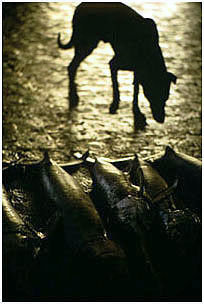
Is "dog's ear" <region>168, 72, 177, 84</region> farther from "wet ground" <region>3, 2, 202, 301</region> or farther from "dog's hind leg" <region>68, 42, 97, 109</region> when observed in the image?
"dog's hind leg" <region>68, 42, 97, 109</region>

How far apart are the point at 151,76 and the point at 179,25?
3.39m

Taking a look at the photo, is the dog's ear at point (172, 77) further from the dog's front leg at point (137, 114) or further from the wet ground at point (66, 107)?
the dog's front leg at point (137, 114)

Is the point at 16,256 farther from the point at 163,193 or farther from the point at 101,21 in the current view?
the point at 101,21

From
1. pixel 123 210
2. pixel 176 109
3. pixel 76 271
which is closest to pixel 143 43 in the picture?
pixel 176 109

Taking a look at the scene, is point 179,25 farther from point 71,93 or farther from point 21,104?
point 21,104

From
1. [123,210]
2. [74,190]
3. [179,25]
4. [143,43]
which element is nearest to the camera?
[123,210]

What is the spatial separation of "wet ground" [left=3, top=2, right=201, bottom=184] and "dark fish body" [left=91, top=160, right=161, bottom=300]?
113 centimetres

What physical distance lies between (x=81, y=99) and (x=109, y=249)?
3.58 metres

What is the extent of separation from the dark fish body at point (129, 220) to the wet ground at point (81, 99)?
1126 millimetres

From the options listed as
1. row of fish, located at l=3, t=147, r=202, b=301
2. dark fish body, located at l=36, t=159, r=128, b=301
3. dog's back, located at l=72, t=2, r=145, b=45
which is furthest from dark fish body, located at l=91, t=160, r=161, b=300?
dog's back, located at l=72, t=2, r=145, b=45

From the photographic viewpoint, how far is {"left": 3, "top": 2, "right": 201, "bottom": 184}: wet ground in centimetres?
452

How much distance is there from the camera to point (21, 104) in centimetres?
528

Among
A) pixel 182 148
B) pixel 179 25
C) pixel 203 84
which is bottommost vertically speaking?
pixel 182 148

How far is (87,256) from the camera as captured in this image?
2271mm
